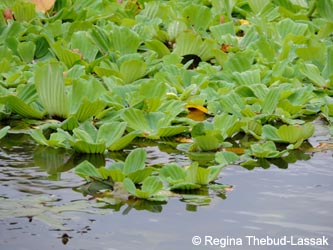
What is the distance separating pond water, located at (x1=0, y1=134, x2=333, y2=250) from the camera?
7.74ft

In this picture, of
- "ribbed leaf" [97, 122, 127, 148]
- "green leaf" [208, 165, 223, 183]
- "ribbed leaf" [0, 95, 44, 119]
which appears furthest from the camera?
"ribbed leaf" [0, 95, 44, 119]

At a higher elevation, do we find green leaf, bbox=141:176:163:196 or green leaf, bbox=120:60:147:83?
green leaf, bbox=120:60:147:83

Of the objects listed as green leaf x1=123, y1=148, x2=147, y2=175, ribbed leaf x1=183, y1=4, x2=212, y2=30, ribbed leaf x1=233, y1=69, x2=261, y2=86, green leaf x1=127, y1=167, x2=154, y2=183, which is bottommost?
green leaf x1=127, y1=167, x2=154, y2=183

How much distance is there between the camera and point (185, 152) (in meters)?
3.10

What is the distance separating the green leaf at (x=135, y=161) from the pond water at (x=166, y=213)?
159 mm

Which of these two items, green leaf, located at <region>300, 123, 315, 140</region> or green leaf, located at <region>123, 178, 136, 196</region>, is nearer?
green leaf, located at <region>123, 178, 136, 196</region>

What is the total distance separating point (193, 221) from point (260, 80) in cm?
133

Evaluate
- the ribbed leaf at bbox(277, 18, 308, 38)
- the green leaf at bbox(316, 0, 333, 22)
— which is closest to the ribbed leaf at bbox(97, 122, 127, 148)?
the ribbed leaf at bbox(277, 18, 308, 38)

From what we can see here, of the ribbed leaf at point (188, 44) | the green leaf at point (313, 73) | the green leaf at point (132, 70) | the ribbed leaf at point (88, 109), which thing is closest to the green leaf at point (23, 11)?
the ribbed leaf at point (188, 44)

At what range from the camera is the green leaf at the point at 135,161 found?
8.98ft

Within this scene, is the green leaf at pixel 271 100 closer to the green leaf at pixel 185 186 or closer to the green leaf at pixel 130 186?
the green leaf at pixel 185 186

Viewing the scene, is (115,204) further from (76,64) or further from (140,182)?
(76,64)

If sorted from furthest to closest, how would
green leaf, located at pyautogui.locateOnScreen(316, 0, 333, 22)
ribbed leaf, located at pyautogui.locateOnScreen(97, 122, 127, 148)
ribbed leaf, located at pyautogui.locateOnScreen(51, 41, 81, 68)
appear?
green leaf, located at pyautogui.locateOnScreen(316, 0, 333, 22) < ribbed leaf, located at pyautogui.locateOnScreen(51, 41, 81, 68) < ribbed leaf, located at pyautogui.locateOnScreen(97, 122, 127, 148)

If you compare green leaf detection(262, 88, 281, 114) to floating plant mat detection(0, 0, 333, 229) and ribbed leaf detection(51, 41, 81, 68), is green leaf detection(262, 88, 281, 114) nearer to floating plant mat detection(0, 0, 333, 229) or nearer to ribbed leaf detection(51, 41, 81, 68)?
floating plant mat detection(0, 0, 333, 229)
